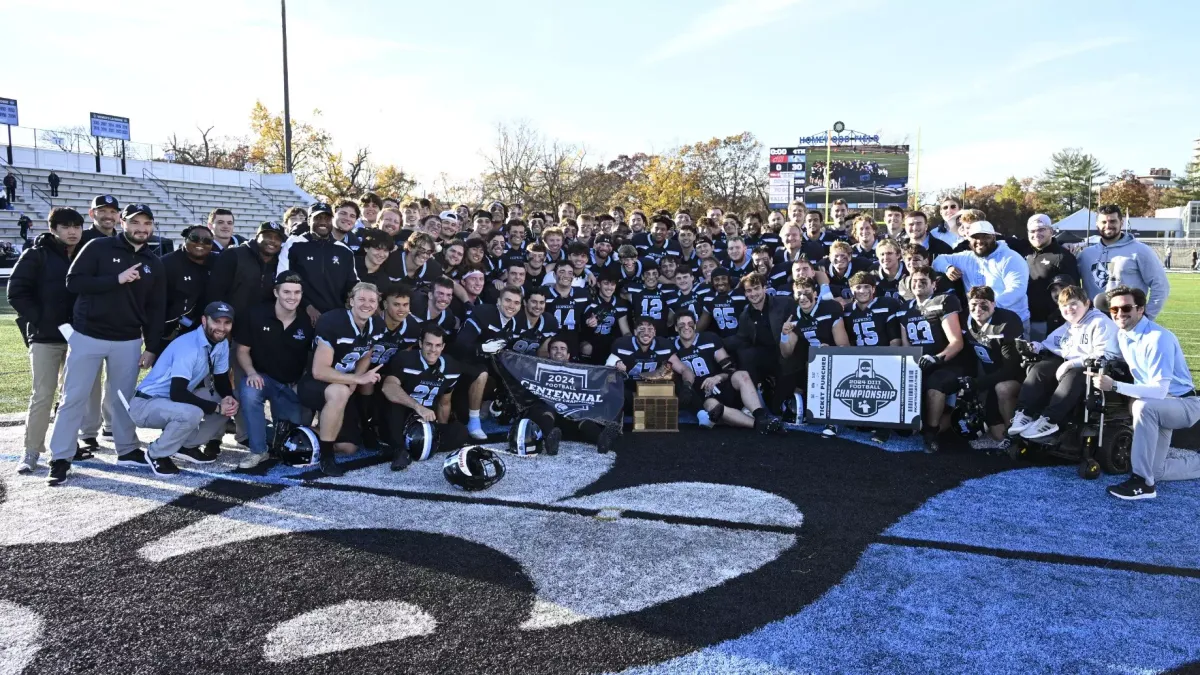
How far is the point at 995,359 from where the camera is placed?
635 cm

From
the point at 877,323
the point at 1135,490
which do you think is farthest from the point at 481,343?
the point at 1135,490

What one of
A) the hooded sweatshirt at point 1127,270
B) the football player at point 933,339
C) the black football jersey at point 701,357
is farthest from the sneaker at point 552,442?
the hooded sweatshirt at point 1127,270

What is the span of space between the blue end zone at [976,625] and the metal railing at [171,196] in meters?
36.4

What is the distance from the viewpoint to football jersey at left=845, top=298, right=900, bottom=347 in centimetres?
694

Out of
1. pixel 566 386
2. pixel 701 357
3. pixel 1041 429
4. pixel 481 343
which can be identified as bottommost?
pixel 1041 429

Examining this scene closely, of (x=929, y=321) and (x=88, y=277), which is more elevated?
(x=88, y=277)

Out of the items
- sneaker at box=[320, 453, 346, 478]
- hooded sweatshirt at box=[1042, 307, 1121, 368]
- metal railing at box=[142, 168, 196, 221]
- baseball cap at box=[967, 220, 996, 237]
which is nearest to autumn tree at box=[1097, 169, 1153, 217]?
metal railing at box=[142, 168, 196, 221]

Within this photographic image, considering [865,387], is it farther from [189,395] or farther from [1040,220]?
[189,395]

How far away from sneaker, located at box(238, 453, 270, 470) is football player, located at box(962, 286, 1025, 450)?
214 inches

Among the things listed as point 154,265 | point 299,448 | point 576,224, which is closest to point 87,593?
point 299,448

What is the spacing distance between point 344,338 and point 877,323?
4470mm

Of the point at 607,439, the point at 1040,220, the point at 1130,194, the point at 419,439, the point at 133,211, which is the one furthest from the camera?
the point at 1130,194

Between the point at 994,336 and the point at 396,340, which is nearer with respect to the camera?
the point at 396,340

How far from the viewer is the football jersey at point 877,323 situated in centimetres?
694
